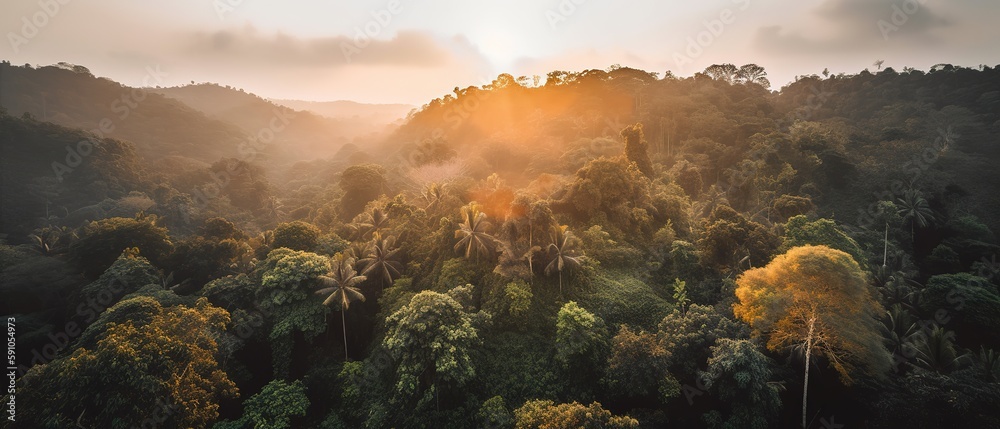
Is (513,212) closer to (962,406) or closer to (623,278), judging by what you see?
(623,278)

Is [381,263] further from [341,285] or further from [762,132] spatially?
[762,132]

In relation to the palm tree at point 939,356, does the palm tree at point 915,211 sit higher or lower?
higher

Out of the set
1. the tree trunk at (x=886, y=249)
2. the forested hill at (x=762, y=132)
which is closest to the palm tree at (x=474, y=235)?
the forested hill at (x=762, y=132)

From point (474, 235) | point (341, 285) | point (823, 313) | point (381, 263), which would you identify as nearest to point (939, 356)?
point (823, 313)

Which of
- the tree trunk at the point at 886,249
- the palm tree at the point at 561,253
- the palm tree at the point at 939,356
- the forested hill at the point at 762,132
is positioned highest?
the forested hill at the point at 762,132

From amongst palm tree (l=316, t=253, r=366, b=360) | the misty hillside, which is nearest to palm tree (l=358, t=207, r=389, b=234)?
the misty hillside

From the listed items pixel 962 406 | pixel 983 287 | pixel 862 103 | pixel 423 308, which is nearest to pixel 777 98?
pixel 862 103

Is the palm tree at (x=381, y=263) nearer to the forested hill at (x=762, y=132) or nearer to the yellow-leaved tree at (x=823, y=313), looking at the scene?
the yellow-leaved tree at (x=823, y=313)
